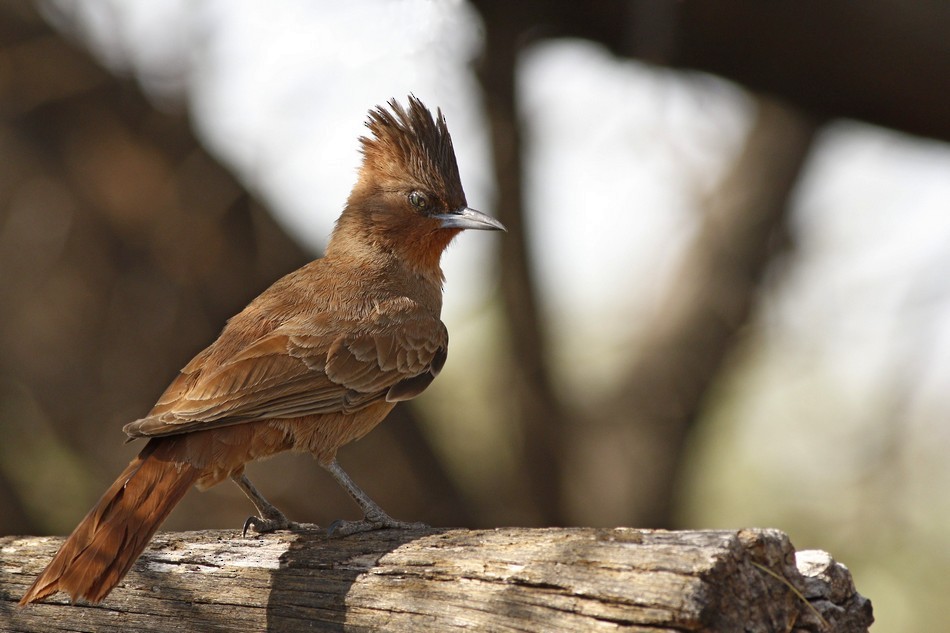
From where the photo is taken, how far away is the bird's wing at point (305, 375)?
3678 millimetres

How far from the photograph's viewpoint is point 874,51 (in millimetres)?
6340

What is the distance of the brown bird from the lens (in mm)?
3271

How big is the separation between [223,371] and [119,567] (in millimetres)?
949

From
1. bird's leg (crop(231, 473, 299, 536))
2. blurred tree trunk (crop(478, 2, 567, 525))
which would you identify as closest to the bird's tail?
bird's leg (crop(231, 473, 299, 536))

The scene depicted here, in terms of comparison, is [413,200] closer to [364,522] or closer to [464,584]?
[364,522]

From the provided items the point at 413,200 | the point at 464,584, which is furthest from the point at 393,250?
the point at 464,584

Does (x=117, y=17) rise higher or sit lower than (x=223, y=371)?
higher

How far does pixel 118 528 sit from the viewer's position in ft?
10.4

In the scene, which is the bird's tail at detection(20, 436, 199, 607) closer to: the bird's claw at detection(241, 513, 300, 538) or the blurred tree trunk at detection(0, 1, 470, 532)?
the bird's claw at detection(241, 513, 300, 538)

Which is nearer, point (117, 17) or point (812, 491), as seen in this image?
point (117, 17)

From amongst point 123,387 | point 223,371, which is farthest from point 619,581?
point 123,387

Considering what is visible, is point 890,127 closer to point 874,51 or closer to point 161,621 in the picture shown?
point 874,51

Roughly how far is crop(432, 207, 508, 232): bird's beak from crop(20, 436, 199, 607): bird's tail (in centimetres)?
173

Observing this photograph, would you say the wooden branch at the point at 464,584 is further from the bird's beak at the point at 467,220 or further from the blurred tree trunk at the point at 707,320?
the blurred tree trunk at the point at 707,320
